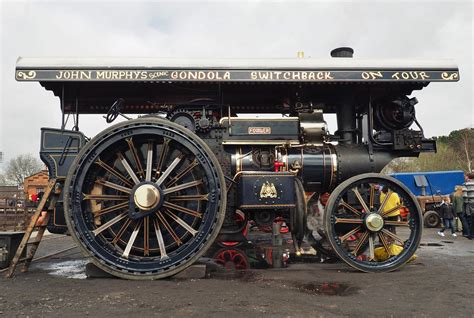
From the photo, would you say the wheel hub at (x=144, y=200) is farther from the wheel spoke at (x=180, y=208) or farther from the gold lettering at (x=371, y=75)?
the gold lettering at (x=371, y=75)

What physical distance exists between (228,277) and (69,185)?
7.75 ft

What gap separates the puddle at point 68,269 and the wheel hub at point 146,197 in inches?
48.9

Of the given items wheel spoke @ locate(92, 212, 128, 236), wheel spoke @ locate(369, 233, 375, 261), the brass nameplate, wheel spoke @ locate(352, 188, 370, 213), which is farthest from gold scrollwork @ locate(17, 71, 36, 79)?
wheel spoke @ locate(369, 233, 375, 261)

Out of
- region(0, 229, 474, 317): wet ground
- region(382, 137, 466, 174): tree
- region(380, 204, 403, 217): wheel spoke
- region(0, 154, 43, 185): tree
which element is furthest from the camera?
region(0, 154, 43, 185): tree

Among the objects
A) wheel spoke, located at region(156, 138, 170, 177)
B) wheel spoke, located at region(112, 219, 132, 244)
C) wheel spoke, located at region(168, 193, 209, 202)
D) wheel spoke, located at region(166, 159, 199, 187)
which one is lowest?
wheel spoke, located at region(112, 219, 132, 244)

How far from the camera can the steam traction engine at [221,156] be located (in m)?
4.80

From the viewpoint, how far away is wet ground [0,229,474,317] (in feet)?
10.9

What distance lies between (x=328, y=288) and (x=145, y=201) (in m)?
2.45

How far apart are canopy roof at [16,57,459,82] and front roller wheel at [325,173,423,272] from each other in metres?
1.46

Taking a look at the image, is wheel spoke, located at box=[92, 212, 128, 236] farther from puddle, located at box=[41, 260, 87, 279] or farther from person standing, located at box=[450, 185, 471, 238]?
person standing, located at box=[450, 185, 471, 238]

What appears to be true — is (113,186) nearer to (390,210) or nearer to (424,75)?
(390,210)

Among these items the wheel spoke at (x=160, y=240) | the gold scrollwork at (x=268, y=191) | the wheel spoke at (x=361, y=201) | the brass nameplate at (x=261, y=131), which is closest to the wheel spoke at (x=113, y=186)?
the wheel spoke at (x=160, y=240)

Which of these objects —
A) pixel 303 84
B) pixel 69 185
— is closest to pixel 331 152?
pixel 303 84
